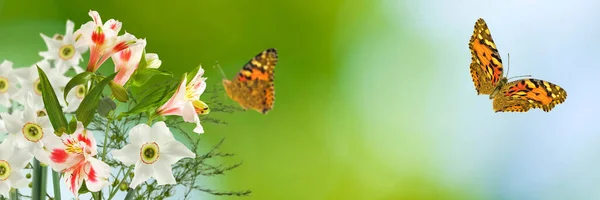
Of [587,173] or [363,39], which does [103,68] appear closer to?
[363,39]

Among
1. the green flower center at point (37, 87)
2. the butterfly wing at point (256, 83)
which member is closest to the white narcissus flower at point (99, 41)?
the green flower center at point (37, 87)

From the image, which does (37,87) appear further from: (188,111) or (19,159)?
(188,111)

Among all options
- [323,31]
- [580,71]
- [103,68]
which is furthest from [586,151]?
[103,68]

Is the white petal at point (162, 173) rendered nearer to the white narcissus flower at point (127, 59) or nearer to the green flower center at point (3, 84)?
the white narcissus flower at point (127, 59)

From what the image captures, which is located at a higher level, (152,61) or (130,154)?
(152,61)

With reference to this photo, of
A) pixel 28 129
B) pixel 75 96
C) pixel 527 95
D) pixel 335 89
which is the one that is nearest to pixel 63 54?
pixel 75 96

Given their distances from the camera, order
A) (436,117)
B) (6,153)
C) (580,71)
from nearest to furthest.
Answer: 1. (6,153)
2. (580,71)
3. (436,117)

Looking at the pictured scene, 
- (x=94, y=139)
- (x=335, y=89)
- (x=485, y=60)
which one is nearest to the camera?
(x=94, y=139)
